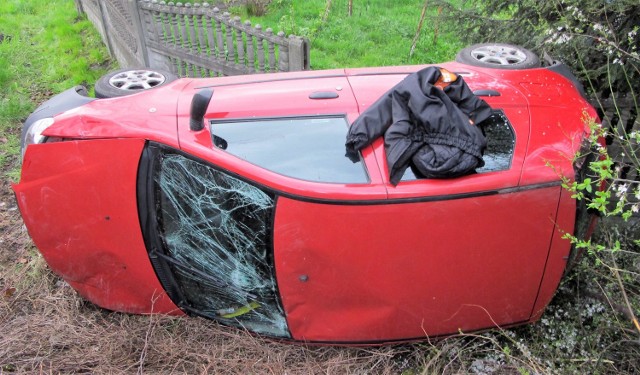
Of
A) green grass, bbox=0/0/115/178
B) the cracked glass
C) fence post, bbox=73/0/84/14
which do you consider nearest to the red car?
the cracked glass

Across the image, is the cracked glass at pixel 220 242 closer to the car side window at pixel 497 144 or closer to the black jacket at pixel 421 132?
the black jacket at pixel 421 132

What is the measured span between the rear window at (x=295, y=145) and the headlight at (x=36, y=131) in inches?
36.2

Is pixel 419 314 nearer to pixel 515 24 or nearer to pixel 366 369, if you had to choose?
pixel 366 369

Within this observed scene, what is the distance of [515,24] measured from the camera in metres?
4.43

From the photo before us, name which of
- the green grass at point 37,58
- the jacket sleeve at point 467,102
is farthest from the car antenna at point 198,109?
the green grass at point 37,58

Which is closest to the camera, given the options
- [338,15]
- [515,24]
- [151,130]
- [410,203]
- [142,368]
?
[410,203]

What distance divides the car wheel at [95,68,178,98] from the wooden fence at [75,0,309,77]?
1.69 m

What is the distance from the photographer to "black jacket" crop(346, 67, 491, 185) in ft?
7.57

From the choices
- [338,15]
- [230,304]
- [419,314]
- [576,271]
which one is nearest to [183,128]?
[230,304]

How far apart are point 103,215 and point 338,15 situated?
19.2 ft

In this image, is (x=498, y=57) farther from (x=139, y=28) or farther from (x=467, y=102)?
(x=139, y=28)

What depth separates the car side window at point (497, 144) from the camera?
7.82 ft

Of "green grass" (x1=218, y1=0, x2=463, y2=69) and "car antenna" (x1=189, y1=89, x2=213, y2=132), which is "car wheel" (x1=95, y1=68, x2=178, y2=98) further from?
"green grass" (x1=218, y1=0, x2=463, y2=69)

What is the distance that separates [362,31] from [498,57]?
407 centimetres
